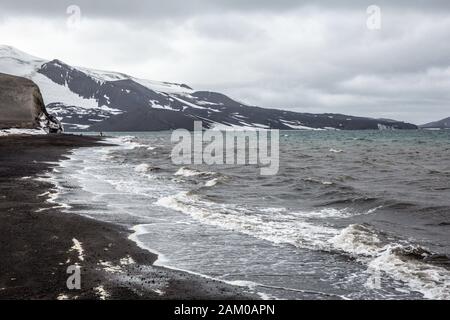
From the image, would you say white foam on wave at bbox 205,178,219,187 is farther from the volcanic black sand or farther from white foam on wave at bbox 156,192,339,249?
the volcanic black sand

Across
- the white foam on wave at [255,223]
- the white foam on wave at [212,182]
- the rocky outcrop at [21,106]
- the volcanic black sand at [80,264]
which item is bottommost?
the white foam on wave at [255,223]

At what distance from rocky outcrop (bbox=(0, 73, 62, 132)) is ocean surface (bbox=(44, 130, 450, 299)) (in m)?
67.3

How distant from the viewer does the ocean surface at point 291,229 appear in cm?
1037

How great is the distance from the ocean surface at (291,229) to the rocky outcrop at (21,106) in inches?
2651

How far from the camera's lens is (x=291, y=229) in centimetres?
1573

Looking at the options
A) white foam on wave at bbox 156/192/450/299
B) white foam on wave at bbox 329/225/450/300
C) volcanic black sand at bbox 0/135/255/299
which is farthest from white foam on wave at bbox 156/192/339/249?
volcanic black sand at bbox 0/135/255/299

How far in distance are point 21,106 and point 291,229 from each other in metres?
90.1

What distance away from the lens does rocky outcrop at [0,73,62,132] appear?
90.6 m

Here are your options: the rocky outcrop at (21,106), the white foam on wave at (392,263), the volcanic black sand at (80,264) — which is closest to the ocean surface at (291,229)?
the white foam on wave at (392,263)

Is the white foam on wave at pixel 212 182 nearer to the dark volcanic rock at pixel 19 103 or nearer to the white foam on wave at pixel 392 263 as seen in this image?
the white foam on wave at pixel 392 263

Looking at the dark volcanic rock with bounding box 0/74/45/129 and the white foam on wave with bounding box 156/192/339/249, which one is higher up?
the dark volcanic rock with bounding box 0/74/45/129
